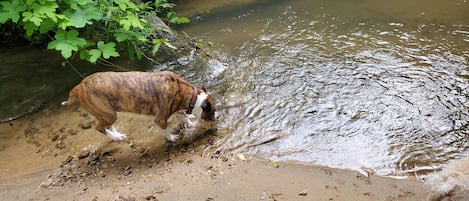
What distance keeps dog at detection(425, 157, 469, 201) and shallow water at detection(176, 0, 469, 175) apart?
3.64 feet

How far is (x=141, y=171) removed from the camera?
4344 millimetres

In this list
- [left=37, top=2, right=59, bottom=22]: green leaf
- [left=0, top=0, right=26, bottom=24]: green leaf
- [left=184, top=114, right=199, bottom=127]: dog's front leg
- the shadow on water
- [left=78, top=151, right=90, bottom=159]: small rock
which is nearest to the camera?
[left=37, top=2, right=59, bottom=22]: green leaf

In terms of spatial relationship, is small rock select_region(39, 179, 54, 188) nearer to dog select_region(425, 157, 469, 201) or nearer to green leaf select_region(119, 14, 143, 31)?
green leaf select_region(119, 14, 143, 31)

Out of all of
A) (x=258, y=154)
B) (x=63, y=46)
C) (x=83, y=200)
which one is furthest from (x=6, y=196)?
(x=258, y=154)

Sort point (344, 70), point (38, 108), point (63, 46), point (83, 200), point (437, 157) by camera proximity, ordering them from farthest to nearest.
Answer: point (344, 70) < point (38, 108) < point (63, 46) < point (437, 157) < point (83, 200)

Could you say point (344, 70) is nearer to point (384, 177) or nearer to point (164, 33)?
point (384, 177)

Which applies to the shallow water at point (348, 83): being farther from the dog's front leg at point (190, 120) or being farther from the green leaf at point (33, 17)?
the green leaf at point (33, 17)

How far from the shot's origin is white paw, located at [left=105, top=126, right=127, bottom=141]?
471 cm

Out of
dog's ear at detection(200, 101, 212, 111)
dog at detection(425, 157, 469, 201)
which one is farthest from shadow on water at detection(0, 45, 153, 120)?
dog at detection(425, 157, 469, 201)

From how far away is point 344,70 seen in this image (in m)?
6.01

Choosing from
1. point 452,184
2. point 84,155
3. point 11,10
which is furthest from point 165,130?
point 452,184

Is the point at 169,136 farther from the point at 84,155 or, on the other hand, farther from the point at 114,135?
the point at 84,155

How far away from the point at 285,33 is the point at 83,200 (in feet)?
16.4

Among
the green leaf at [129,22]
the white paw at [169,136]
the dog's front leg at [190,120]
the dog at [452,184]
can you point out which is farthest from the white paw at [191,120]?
the dog at [452,184]
